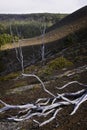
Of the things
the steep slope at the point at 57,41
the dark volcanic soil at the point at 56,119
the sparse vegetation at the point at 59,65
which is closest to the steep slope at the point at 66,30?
the steep slope at the point at 57,41

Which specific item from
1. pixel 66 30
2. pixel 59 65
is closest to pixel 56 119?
pixel 59 65

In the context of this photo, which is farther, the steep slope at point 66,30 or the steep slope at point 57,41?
the steep slope at point 66,30

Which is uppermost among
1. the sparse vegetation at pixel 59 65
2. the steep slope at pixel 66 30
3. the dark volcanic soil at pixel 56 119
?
the dark volcanic soil at pixel 56 119

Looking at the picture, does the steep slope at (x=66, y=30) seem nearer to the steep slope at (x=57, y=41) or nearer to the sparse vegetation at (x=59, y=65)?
the steep slope at (x=57, y=41)

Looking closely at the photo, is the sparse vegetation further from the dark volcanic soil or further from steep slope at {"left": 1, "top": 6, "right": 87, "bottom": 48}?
steep slope at {"left": 1, "top": 6, "right": 87, "bottom": 48}

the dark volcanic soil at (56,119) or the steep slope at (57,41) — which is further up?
the dark volcanic soil at (56,119)

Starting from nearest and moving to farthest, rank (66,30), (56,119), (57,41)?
(56,119) → (57,41) → (66,30)

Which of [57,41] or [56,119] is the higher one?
[56,119]

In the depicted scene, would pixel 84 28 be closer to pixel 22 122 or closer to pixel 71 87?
pixel 71 87

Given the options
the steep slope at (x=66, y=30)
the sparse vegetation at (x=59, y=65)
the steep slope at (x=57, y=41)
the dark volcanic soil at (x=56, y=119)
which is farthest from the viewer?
the steep slope at (x=66, y=30)

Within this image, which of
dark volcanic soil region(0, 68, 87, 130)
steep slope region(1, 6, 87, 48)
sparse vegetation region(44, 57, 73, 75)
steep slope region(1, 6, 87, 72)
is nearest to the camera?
dark volcanic soil region(0, 68, 87, 130)

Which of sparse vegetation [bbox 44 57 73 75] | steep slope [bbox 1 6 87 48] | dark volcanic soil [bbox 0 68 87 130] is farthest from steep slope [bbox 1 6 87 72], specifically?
dark volcanic soil [bbox 0 68 87 130]

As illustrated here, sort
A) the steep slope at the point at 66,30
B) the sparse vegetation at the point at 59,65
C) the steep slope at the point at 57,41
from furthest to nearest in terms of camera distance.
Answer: the steep slope at the point at 66,30 < the steep slope at the point at 57,41 < the sparse vegetation at the point at 59,65

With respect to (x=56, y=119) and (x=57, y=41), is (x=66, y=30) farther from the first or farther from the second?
(x=56, y=119)
